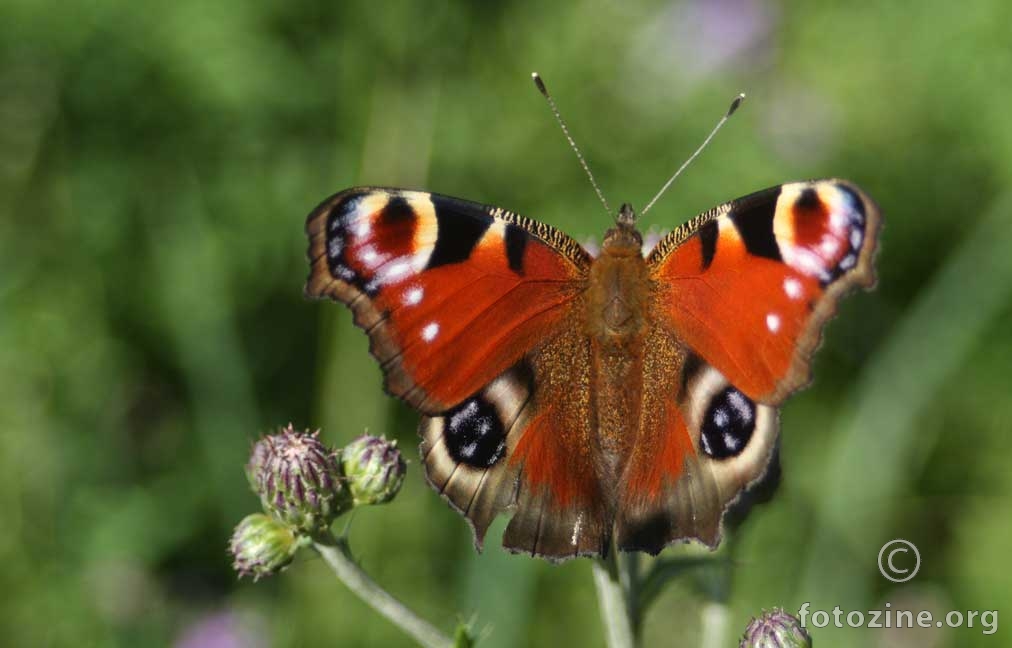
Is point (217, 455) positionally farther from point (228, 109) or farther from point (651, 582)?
point (651, 582)

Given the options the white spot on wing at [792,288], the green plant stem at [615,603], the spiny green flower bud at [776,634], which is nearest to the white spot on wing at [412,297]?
the green plant stem at [615,603]

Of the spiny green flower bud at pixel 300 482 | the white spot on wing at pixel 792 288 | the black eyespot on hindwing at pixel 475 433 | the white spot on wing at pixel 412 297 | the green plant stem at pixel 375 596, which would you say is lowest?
the green plant stem at pixel 375 596

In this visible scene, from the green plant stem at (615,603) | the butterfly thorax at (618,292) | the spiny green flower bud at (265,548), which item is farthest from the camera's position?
the spiny green flower bud at (265,548)

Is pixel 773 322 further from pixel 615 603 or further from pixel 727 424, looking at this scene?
pixel 615 603

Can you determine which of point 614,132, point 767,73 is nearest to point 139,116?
point 614,132

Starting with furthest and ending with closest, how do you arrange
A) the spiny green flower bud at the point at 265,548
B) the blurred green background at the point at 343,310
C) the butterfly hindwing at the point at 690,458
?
the blurred green background at the point at 343,310 < the spiny green flower bud at the point at 265,548 < the butterfly hindwing at the point at 690,458

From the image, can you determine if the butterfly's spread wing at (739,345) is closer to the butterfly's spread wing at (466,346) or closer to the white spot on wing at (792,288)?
the white spot on wing at (792,288)

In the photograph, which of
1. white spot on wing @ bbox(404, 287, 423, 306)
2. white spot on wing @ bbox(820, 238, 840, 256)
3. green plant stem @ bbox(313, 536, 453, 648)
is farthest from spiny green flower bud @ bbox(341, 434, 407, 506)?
white spot on wing @ bbox(820, 238, 840, 256)
